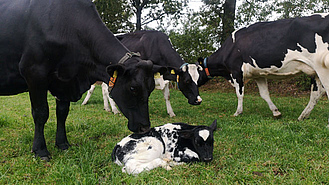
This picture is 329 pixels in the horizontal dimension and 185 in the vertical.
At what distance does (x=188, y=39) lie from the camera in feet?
45.6

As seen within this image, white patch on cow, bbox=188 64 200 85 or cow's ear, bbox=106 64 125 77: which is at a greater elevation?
cow's ear, bbox=106 64 125 77

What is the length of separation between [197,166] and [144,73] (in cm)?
134

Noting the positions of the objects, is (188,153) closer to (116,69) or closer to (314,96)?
(116,69)

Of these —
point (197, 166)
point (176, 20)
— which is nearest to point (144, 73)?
point (197, 166)

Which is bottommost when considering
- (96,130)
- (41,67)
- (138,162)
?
(96,130)

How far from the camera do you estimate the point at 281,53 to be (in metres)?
5.73

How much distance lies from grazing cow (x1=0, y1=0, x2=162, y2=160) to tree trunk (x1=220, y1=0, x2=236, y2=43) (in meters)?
9.97

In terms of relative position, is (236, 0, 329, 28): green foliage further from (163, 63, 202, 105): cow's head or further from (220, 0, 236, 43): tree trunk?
(163, 63, 202, 105): cow's head

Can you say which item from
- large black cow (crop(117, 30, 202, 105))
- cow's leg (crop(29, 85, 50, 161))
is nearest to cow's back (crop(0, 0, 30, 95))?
cow's leg (crop(29, 85, 50, 161))

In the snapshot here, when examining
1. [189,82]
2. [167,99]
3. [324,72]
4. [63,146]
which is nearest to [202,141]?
[63,146]

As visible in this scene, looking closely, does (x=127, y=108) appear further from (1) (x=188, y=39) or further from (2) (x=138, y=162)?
(1) (x=188, y=39)

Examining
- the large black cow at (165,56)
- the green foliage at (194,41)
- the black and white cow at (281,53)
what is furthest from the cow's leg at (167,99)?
the green foliage at (194,41)

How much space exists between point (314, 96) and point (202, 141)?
4.03 meters

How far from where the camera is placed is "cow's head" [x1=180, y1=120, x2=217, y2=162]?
10.6ft
